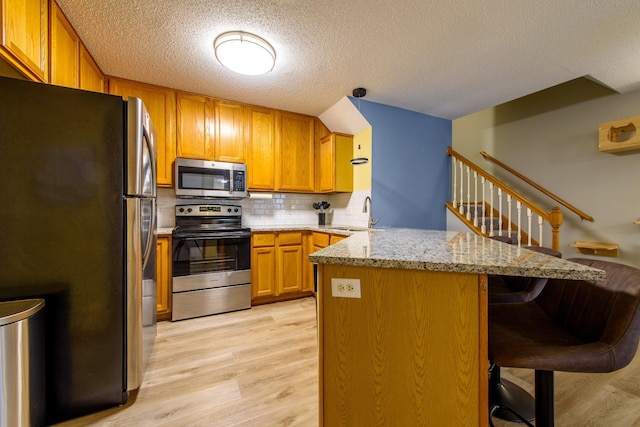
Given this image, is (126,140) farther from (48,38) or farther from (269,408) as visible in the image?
(269,408)

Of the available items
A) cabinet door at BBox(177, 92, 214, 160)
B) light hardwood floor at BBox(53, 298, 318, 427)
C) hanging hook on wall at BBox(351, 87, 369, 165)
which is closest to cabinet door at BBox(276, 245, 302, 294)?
light hardwood floor at BBox(53, 298, 318, 427)

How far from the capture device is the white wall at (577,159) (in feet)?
9.21

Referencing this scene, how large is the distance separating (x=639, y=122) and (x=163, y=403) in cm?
443

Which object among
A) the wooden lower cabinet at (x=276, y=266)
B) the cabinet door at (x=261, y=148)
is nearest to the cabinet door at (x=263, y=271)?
the wooden lower cabinet at (x=276, y=266)

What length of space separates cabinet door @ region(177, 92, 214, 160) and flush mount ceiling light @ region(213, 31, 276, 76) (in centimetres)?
105

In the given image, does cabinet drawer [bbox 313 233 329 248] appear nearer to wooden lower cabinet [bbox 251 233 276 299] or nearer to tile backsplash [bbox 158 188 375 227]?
wooden lower cabinet [bbox 251 233 276 299]

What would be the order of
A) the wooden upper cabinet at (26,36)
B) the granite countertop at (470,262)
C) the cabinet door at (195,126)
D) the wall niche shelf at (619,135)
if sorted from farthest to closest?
the cabinet door at (195,126), the wall niche shelf at (619,135), the wooden upper cabinet at (26,36), the granite countertop at (470,262)

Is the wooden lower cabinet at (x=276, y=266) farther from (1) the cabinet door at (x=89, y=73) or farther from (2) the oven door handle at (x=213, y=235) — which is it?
(1) the cabinet door at (x=89, y=73)

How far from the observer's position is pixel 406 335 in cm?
94

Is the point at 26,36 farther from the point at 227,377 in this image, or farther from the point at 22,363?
the point at 227,377

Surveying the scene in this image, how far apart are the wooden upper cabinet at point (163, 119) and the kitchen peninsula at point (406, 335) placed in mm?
2570

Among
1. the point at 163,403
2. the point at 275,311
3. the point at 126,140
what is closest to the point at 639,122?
the point at 275,311

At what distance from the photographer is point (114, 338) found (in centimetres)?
147

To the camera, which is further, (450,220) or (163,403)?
(450,220)
